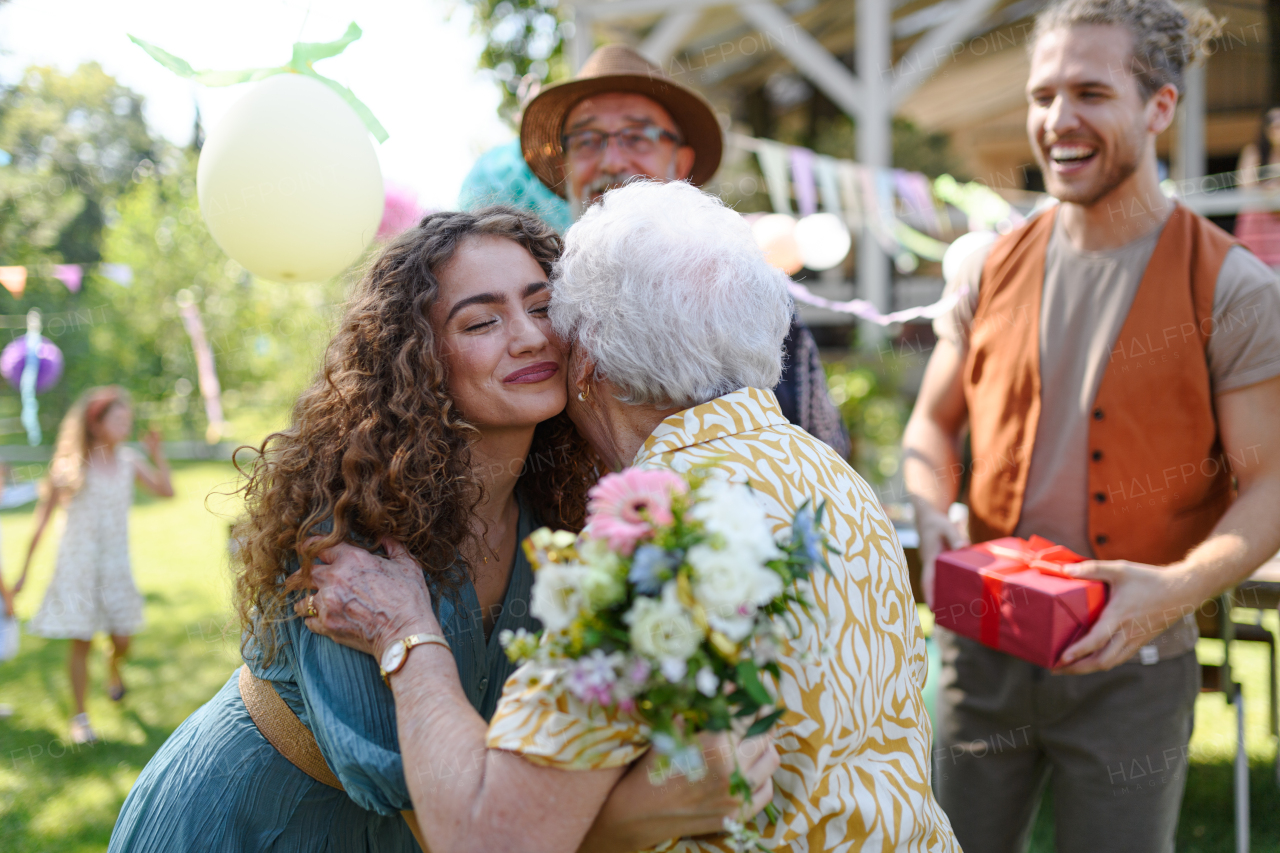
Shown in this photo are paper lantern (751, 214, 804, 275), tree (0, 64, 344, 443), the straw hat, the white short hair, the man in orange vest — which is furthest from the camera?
tree (0, 64, 344, 443)

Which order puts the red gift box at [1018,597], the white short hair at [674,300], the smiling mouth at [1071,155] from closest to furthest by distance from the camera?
the white short hair at [674,300] < the red gift box at [1018,597] < the smiling mouth at [1071,155]

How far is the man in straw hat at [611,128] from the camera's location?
2.66 metres

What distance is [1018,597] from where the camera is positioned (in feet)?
5.87

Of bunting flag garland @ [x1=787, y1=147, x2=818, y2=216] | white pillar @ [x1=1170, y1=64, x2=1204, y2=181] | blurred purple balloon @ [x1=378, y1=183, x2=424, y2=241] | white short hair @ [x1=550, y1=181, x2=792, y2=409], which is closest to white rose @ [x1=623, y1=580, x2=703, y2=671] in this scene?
white short hair @ [x1=550, y1=181, x2=792, y2=409]

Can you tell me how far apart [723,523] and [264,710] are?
3.58 feet

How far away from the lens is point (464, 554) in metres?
1.62

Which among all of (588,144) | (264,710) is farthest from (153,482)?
(264,710)

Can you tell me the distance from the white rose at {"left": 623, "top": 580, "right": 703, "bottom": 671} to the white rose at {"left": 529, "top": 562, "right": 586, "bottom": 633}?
0.24ft

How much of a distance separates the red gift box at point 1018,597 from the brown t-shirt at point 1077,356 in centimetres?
19

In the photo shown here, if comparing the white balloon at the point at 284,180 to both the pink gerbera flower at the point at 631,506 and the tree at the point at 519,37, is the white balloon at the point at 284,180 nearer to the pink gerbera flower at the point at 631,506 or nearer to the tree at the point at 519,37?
the pink gerbera flower at the point at 631,506

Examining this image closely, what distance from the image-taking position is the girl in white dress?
4.66 metres

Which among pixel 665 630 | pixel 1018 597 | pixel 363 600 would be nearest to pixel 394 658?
pixel 363 600

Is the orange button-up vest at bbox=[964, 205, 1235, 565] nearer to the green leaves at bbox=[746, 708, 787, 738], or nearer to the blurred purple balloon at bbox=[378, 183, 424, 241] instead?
the green leaves at bbox=[746, 708, 787, 738]

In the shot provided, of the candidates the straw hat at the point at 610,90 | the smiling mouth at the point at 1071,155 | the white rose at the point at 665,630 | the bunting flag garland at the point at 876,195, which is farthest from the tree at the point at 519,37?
the white rose at the point at 665,630
